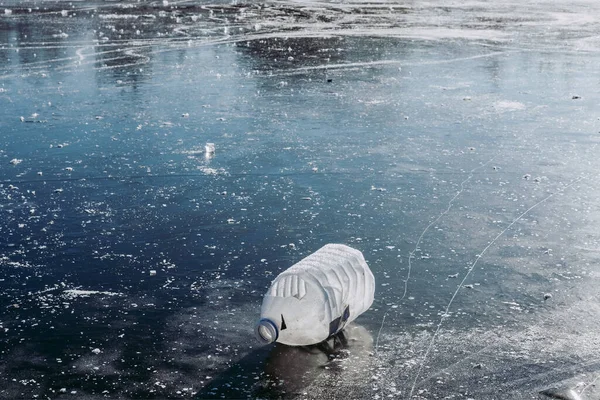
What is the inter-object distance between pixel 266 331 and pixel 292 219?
2.21m

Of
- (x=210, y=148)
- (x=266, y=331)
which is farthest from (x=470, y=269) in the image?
(x=210, y=148)

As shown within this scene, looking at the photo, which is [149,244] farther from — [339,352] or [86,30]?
[86,30]

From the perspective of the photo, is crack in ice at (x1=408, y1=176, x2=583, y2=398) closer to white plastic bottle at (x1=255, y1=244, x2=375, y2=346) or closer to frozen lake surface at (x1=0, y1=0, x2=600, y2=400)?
frozen lake surface at (x1=0, y1=0, x2=600, y2=400)

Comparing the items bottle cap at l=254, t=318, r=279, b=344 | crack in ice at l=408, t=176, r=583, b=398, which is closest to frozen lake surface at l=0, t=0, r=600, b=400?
crack in ice at l=408, t=176, r=583, b=398

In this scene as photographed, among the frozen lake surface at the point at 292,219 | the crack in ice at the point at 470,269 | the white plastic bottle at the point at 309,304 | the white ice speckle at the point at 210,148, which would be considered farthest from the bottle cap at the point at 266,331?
the white ice speckle at the point at 210,148

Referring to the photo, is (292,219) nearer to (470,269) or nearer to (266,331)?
(470,269)

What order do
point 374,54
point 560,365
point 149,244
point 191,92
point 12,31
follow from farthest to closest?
point 12,31 → point 374,54 → point 191,92 → point 149,244 → point 560,365

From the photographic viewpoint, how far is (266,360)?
4.37 metres

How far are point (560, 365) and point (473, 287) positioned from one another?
1.04 metres

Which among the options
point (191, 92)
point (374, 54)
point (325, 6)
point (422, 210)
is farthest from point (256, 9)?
point (422, 210)

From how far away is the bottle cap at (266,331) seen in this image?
4.24 metres

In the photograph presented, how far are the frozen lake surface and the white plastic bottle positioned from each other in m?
0.10

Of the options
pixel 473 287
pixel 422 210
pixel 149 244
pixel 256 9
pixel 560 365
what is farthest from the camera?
pixel 256 9

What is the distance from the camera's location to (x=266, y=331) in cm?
428
